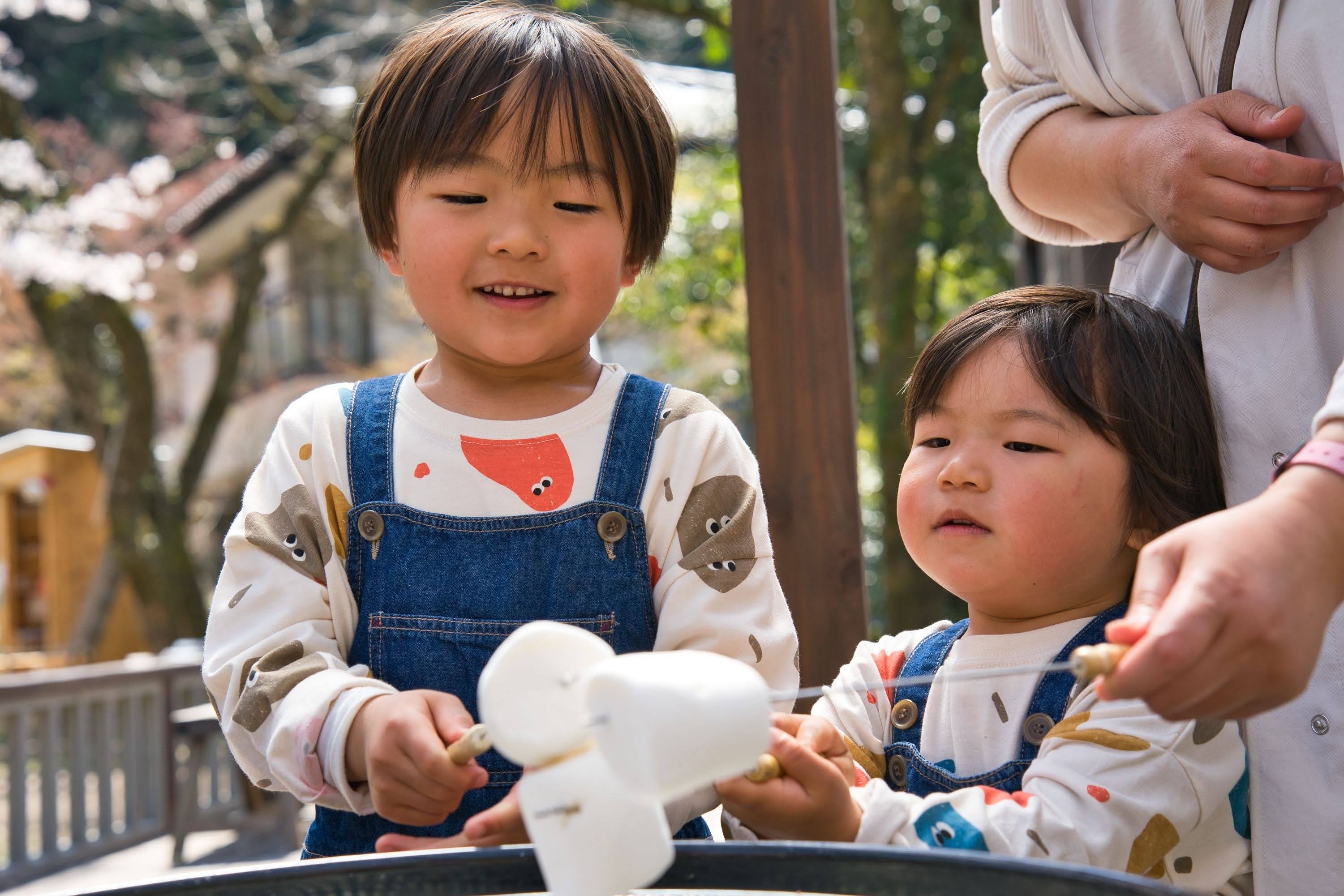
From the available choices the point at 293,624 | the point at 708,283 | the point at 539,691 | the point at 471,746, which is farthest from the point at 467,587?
the point at 708,283

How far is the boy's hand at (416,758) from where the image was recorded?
103cm

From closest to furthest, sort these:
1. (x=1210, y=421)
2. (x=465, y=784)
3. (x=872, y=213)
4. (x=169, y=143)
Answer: (x=465, y=784)
(x=1210, y=421)
(x=872, y=213)
(x=169, y=143)

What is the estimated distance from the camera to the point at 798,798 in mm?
1006

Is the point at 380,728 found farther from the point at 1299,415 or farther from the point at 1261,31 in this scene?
the point at 1261,31

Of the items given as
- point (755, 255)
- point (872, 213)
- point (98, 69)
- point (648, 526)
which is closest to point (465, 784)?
point (648, 526)

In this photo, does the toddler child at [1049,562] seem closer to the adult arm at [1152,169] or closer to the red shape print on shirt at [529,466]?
the adult arm at [1152,169]

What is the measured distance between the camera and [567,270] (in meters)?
1.39

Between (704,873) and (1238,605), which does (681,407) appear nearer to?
(704,873)

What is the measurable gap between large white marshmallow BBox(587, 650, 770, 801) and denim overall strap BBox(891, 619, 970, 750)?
1.96 ft

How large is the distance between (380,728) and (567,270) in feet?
1.77

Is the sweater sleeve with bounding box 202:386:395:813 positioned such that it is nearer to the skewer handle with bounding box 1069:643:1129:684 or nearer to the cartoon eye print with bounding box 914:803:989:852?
the cartoon eye print with bounding box 914:803:989:852

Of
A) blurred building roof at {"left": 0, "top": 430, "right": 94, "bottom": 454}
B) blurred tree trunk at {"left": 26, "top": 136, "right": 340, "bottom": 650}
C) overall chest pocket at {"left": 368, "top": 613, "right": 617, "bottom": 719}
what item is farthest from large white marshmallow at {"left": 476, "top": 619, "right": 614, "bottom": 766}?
blurred building roof at {"left": 0, "top": 430, "right": 94, "bottom": 454}

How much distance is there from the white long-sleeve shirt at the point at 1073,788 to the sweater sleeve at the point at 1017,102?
1.77 ft

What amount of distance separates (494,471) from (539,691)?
1.98 feet
